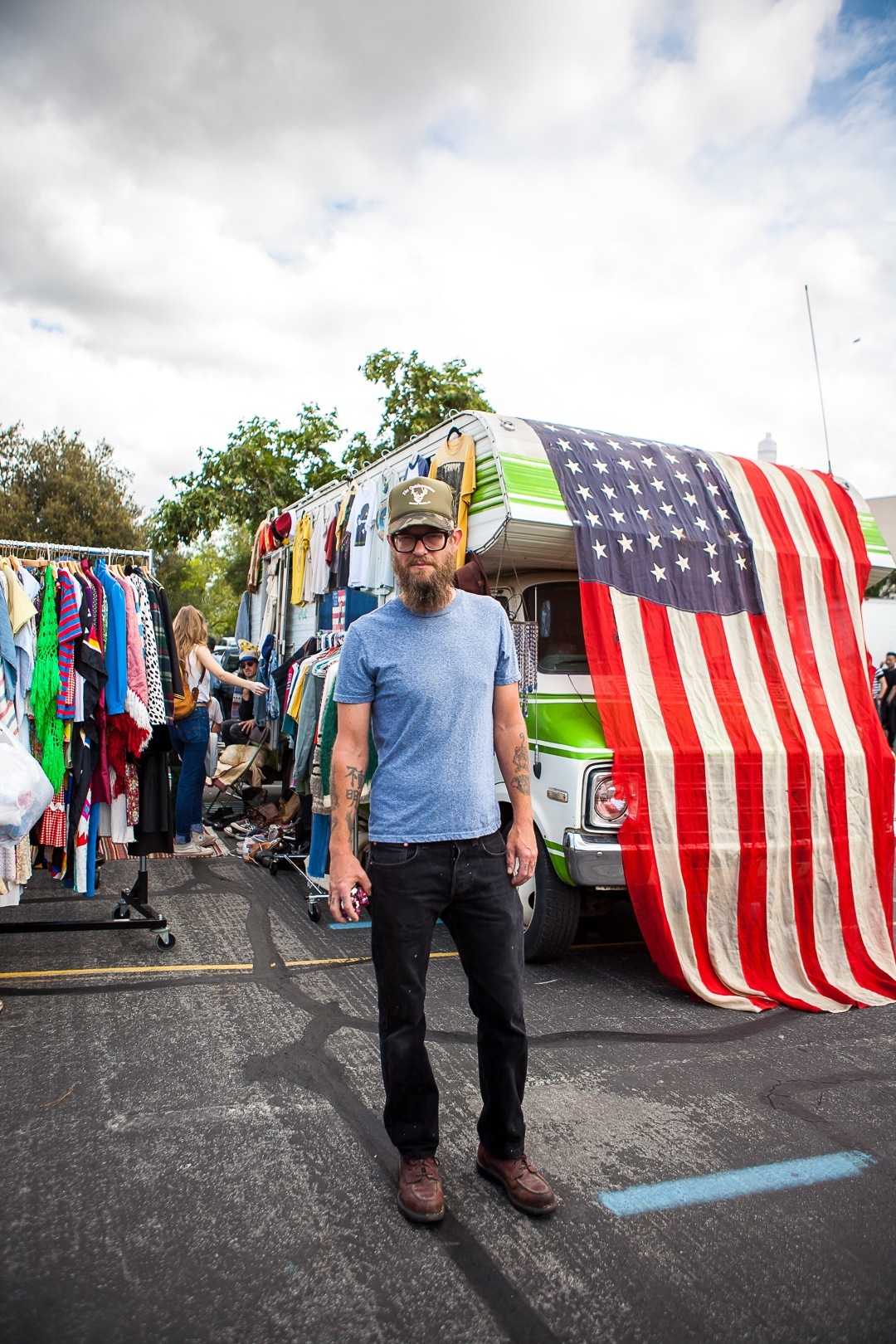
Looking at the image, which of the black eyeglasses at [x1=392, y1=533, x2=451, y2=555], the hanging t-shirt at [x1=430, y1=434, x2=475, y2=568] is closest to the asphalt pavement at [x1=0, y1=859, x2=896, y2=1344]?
the black eyeglasses at [x1=392, y1=533, x2=451, y2=555]

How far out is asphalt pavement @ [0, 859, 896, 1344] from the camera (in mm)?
2293

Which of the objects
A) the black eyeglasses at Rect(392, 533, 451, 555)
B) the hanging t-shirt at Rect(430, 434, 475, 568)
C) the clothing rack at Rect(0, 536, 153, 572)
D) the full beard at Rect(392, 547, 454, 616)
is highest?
the hanging t-shirt at Rect(430, 434, 475, 568)

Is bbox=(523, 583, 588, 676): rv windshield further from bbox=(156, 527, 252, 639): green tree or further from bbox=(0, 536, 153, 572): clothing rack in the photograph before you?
bbox=(156, 527, 252, 639): green tree

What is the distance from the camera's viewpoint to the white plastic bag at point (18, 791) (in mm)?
A: 3721

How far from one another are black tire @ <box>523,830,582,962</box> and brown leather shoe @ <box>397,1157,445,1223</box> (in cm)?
217

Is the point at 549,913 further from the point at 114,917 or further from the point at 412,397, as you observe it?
the point at 412,397

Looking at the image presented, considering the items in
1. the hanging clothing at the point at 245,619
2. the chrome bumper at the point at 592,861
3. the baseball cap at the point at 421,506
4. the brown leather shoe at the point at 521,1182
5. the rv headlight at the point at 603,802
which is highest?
the hanging clothing at the point at 245,619

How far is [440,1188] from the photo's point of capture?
2.70m

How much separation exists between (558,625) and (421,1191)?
3507 millimetres

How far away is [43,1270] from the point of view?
238cm

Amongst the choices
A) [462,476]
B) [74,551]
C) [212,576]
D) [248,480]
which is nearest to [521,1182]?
[462,476]

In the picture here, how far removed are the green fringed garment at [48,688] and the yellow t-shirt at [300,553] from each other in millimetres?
4864

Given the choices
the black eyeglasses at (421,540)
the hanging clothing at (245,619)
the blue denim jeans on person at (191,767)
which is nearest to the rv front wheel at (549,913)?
the black eyeglasses at (421,540)

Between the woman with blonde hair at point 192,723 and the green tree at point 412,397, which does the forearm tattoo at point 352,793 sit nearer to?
the woman with blonde hair at point 192,723
